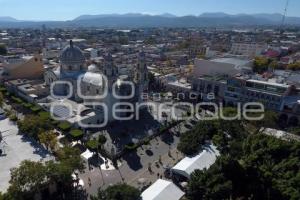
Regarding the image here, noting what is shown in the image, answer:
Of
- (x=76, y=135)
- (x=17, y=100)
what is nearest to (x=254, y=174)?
(x=76, y=135)

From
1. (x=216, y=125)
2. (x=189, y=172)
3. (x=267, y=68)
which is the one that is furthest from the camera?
(x=267, y=68)

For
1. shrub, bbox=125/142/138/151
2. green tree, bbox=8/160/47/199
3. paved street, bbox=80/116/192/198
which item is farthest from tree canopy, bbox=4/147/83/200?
shrub, bbox=125/142/138/151

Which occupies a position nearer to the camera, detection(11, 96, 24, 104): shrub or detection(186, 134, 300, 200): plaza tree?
detection(186, 134, 300, 200): plaza tree

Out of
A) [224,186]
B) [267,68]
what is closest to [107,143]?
[224,186]

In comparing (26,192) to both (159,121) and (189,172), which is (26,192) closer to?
(189,172)

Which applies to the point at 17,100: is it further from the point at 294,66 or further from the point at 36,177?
the point at 294,66

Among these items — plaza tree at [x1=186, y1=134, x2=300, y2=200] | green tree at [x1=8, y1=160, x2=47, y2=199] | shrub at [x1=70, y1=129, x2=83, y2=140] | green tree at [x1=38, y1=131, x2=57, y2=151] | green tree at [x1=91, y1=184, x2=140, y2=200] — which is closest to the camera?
green tree at [x1=91, y1=184, x2=140, y2=200]

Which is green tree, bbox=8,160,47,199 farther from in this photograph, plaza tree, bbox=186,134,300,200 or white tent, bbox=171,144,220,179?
white tent, bbox=171,144,220,179
